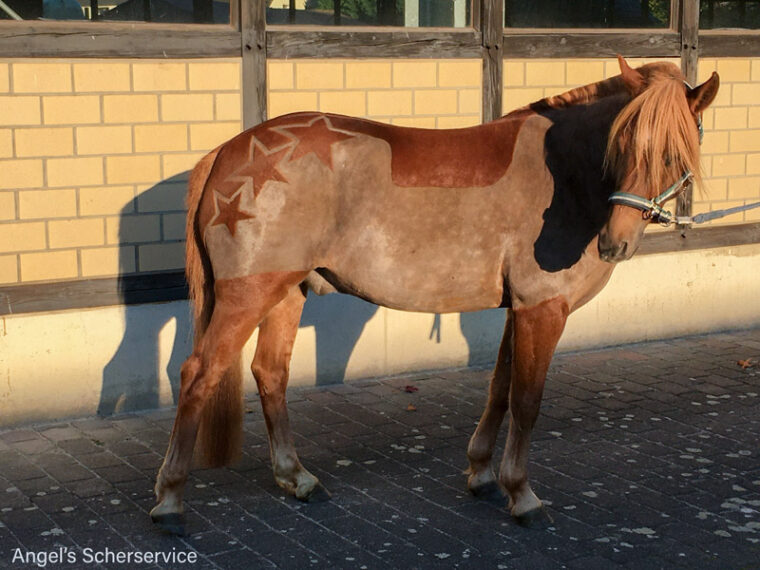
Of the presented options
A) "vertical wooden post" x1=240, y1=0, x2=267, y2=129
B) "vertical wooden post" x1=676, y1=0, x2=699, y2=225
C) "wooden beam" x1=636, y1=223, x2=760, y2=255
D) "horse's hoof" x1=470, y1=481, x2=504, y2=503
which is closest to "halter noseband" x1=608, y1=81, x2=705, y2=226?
"horse's hoof" x1=470, y1=481, x2=504, y2=503

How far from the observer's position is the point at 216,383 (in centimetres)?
516

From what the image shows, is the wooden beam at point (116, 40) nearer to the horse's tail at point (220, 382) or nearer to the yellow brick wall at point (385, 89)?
the yellow brick wall at point (385, 89)

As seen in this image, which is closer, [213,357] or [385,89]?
[213,357]

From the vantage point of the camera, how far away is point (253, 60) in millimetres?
7285

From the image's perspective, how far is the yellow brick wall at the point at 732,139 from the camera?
930cm

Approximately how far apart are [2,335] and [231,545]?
8.26 feet

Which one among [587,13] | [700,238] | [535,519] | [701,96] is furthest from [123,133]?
[700,238]

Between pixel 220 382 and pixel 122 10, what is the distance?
2.69 m

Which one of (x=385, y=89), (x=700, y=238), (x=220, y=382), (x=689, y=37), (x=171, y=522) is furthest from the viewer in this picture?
(x=700, y=238)

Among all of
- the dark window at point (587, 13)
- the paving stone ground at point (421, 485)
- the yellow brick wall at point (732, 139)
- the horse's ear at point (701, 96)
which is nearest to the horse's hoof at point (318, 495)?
the paving stone ground at point (421, 485)

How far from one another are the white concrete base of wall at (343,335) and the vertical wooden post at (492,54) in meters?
1.53

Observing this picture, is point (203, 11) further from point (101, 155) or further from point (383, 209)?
point (383, 209)

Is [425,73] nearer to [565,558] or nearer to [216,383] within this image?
[216,383]

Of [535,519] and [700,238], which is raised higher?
[700,238]
